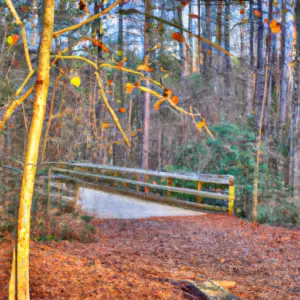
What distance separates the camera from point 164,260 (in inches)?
209

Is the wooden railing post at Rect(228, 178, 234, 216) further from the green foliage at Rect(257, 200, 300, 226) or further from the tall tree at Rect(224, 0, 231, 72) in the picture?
the tall tree at Rect(224, 0, 231, 72)

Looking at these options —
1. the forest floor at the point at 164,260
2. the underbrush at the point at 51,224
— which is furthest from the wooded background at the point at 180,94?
the forest floor at the point at 164,260

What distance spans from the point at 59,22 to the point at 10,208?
338 cm

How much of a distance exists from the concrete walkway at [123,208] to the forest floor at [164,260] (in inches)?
16.9

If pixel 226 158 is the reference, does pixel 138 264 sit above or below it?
below

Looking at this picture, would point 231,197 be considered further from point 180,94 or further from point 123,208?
point 180,94

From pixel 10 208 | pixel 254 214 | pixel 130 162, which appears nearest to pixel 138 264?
pixel 10 208

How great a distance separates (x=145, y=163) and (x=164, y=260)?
7687mm

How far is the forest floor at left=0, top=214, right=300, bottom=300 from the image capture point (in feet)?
11.0

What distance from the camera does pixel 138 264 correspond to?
4.61 m

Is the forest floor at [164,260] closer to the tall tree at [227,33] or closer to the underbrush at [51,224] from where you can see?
the underbrush at [51,224]

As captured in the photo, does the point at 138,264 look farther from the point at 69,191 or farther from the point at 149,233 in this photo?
the point at 149,233

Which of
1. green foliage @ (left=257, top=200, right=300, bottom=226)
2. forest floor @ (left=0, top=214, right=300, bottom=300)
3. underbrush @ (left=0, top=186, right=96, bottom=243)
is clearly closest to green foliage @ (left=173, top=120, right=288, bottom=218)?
green foliage @ (left=257, top=200, right=300, bottom=226)

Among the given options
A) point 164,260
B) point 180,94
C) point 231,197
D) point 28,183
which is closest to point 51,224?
point 164,260
